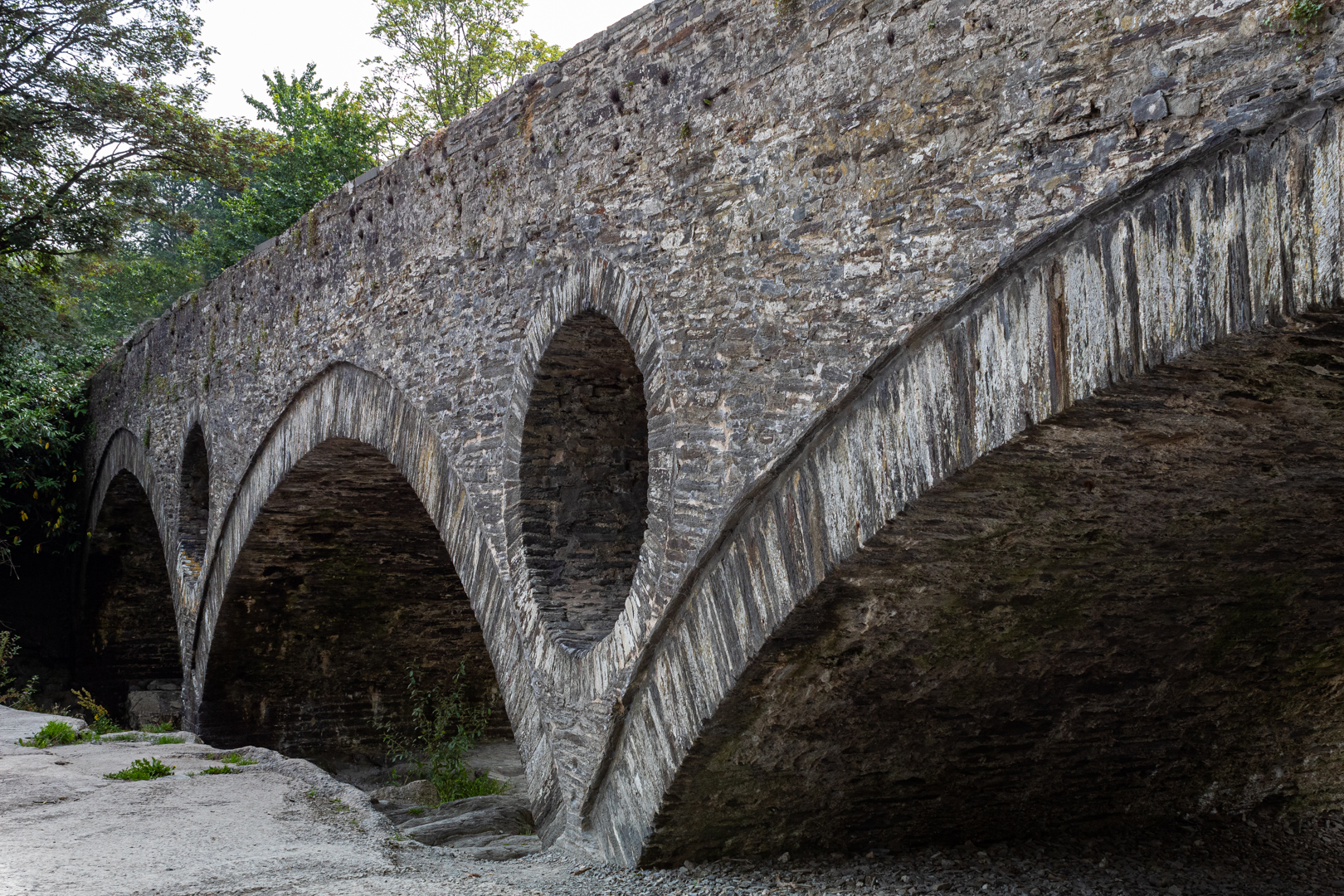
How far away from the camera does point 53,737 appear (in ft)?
26.1

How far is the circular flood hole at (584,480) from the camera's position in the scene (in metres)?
5.70

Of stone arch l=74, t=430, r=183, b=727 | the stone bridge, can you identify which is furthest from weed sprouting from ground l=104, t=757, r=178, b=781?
stone arch l=74, t=430, r=183, b=727

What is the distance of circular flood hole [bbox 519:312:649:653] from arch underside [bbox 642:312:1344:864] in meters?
1.36

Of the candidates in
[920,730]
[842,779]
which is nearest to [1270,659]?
[920,730]

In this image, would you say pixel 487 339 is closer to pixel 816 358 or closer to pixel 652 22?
pixel 652 22

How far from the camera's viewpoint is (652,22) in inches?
189

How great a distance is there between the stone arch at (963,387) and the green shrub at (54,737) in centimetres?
494

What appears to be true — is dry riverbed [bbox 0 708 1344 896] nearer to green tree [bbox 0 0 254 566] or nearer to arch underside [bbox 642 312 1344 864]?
arch underside [bbox 642 312 1344 864]

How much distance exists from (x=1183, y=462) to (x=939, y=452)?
73 centimetres

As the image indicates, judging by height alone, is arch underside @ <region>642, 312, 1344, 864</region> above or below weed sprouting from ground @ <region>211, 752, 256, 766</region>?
above

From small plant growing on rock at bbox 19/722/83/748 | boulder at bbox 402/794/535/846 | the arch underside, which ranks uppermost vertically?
the arch underside

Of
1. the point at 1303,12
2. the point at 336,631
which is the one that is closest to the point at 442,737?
the point at 336,631

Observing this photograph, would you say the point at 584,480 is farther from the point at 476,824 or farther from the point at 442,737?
the point at 442,737

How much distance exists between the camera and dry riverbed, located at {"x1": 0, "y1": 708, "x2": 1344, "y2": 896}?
14.6ft
